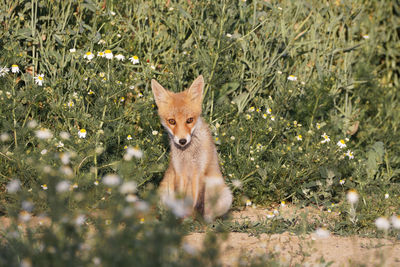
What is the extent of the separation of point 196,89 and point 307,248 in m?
2.05

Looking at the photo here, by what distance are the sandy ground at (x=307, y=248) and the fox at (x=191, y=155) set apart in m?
0.47

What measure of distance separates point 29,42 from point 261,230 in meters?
Answer: 3.70

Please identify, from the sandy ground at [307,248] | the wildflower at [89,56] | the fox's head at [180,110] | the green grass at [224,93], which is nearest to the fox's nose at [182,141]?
the fox's head at [180,110]

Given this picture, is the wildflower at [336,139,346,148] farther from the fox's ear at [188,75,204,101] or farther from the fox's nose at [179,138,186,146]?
the fox's nose at [179,138,186,146]

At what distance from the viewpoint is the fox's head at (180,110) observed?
4613 millimetres

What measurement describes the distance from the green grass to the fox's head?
0.93 feet

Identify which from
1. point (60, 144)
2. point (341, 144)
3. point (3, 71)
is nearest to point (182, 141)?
point (60, 144)

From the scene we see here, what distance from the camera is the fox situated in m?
4.62

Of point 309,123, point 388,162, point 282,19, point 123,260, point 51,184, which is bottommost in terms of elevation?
point 123,260

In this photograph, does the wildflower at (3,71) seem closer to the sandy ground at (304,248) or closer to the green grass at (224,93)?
the green grass at (224,93)

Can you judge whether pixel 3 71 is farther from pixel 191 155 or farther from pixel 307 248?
pixel 307 248

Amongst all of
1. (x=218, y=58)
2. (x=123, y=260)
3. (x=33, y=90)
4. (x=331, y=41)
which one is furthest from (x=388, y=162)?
(x=123, y=260)

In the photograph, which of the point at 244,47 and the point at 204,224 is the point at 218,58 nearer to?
the point at 244,47

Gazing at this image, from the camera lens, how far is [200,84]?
489cm
